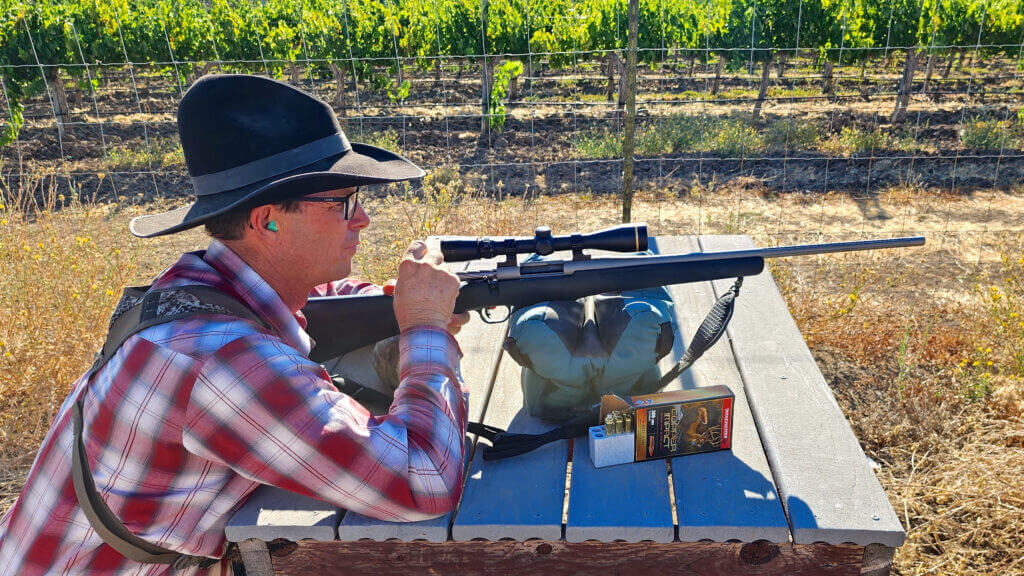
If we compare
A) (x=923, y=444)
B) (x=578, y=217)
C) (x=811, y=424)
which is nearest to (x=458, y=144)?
(x=578, y=217)

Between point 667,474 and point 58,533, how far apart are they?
1402 mm

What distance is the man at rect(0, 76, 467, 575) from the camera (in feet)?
4.79

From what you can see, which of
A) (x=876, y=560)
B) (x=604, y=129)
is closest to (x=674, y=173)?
(x=604, y=129)

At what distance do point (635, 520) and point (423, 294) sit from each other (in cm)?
72

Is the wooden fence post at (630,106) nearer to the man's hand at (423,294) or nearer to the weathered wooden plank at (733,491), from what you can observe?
the weathered wooden plank at (733,491)

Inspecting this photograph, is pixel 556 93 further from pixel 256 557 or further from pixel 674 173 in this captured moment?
pixel 256 557

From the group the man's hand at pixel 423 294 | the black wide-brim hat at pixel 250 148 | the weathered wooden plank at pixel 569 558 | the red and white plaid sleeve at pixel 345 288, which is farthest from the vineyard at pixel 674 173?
the black wide-brim hat at pixel 250 148

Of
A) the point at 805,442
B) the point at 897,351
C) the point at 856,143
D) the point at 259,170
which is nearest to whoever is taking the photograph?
the point at 259,170

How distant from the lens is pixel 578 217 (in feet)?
25.2

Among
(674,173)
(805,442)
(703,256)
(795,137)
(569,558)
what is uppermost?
(703,256)

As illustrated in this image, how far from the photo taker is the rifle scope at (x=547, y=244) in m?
2.16

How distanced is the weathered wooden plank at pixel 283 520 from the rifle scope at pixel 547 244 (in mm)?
766

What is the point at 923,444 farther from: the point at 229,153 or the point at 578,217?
the point at 578,217

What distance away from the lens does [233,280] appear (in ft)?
5.61
